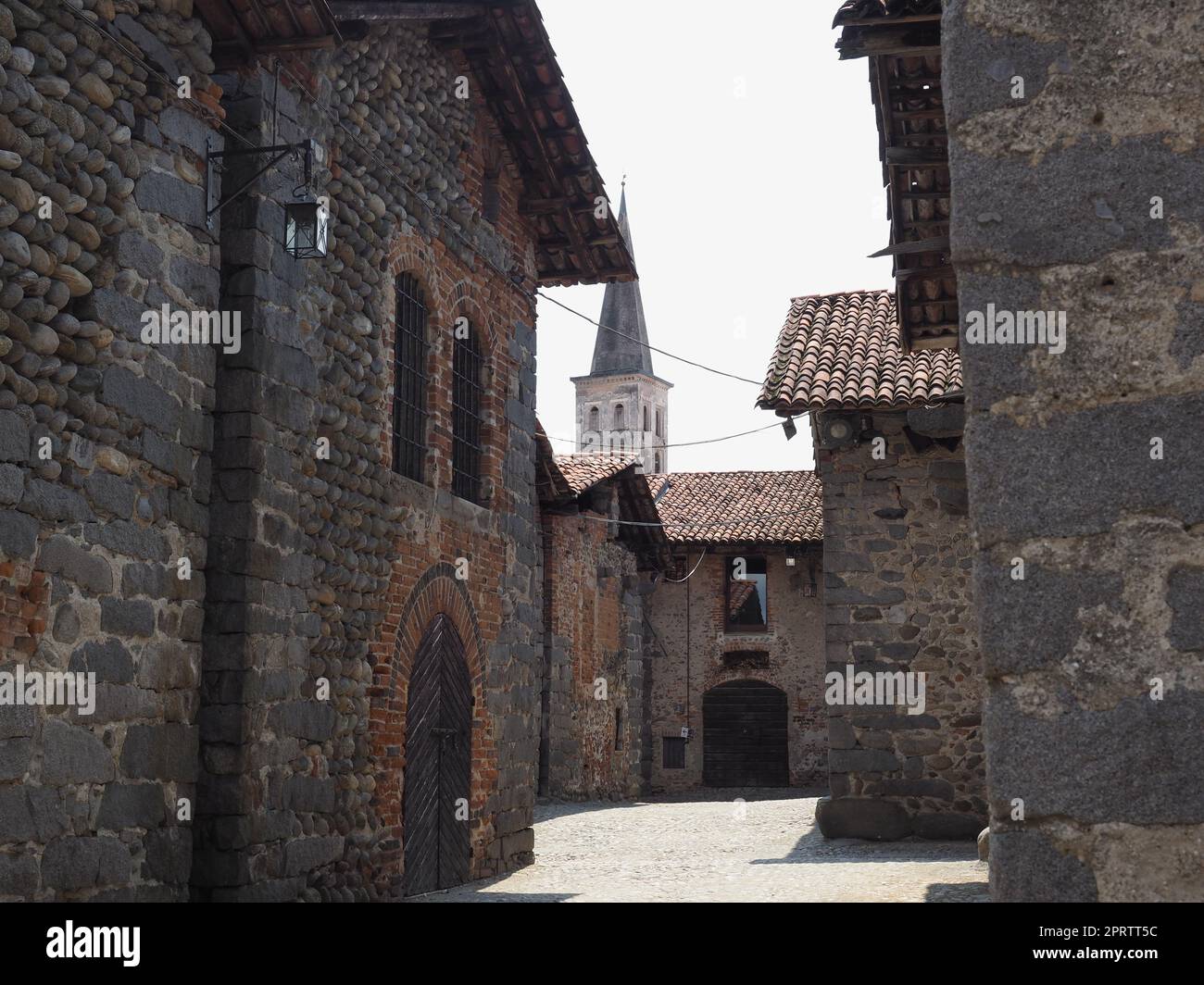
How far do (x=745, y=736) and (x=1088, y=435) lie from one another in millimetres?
24820

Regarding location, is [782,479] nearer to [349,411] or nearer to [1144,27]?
[349,411]

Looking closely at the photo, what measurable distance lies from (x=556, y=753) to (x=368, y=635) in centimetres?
1199

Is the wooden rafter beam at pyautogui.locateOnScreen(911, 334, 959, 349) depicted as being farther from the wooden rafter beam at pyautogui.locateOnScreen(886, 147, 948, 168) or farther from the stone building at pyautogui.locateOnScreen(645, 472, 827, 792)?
the stone building at pyautogui.locateOnScreen(645, 472, 827, 792)

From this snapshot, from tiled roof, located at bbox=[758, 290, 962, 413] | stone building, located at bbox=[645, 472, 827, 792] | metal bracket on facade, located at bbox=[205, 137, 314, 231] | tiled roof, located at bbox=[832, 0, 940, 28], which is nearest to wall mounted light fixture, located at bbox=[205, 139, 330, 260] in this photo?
metal bracket on facade, located at bbox=[205, 137, 314, 231]

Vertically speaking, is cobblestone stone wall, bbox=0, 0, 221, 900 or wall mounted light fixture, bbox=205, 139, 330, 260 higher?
wall mounted light fixture, bbox=205, 139, 330, 260

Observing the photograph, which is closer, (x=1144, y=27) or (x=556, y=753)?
(x=1144, y=27)

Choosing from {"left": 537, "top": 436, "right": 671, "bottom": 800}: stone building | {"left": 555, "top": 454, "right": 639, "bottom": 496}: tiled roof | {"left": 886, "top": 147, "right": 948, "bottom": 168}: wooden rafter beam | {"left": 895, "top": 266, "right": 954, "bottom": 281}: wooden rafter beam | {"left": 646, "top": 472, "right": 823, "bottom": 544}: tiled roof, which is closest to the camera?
{"left": 886, "top": 147, "right": 948, "bottom": 168}: wooden rafter beam

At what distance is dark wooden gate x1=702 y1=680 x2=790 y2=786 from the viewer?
26844 millimetres

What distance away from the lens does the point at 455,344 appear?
34.2ft

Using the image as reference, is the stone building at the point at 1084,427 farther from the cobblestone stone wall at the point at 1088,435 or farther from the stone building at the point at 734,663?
the stone building at the point at 734,663

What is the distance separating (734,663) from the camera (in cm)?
2720

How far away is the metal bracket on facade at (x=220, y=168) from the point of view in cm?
675

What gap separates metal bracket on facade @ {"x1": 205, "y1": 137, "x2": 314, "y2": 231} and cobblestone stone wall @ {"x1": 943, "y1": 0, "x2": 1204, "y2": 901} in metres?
4.77
